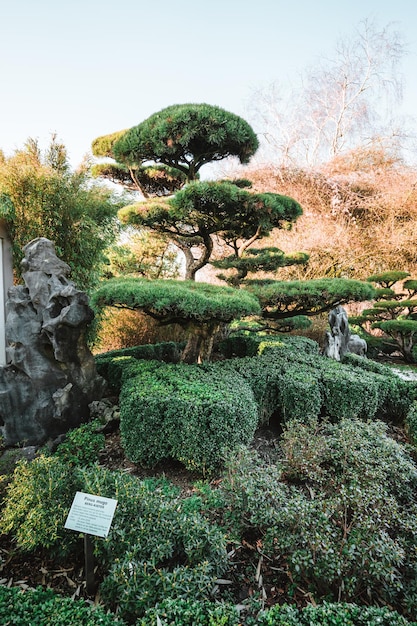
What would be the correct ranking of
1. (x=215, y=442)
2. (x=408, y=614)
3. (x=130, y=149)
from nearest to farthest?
(x=408, y=614) < (x=215, y=442) < (x=130, y=149)

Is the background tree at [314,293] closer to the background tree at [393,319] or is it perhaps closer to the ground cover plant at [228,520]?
the ground cover plant at [228,520]

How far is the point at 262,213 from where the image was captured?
4.57 meters

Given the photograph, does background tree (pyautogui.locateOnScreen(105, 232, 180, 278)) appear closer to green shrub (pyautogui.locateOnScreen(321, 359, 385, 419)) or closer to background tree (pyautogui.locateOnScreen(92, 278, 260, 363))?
background tree (pyautogui.locateOnScreen(92, 278, 260, 363))

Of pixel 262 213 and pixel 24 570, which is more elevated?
pixel 262 213

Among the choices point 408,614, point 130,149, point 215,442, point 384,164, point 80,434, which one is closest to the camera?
point 408,614

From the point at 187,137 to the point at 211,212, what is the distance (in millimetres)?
943

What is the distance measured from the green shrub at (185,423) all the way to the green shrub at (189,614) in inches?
49.6

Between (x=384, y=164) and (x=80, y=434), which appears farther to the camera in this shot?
(x=384, y=164)

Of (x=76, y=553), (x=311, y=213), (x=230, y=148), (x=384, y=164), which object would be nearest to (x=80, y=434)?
(x=76, y=553)

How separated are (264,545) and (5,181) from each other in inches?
203

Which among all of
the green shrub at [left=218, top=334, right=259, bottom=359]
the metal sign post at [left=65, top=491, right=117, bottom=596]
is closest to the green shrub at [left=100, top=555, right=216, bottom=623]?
the metal sign post at [left=65, top=491, right=117, bottom=596]

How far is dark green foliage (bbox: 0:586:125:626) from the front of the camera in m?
1.59

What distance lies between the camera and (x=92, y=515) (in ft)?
6.28

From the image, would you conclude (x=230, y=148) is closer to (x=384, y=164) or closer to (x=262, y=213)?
(x=262, y=213)
